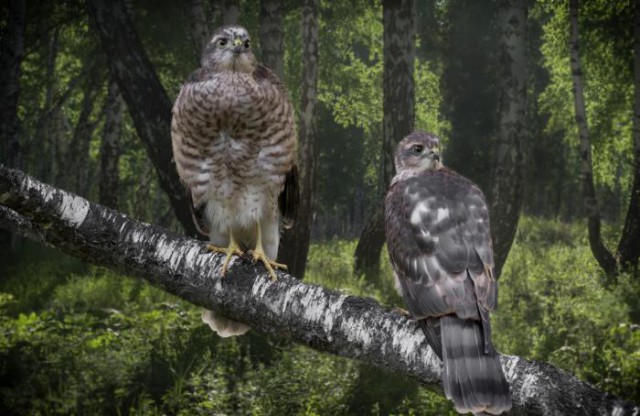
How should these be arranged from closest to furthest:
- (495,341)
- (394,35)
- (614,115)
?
(495,341) < (394,35) < (614,115)

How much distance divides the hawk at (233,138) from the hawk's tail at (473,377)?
119cm

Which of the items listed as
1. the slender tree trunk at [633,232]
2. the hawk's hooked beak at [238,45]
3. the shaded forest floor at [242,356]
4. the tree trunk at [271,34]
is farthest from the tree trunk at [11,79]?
the slender tree trunk at [633,232]

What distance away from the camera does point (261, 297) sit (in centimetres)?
231

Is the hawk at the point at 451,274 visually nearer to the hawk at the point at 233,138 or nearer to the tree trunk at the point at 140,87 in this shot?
the hawk at the point at 233,138

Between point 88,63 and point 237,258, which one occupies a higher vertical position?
point 88,63

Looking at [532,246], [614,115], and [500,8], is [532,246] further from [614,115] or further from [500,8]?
[500,8]

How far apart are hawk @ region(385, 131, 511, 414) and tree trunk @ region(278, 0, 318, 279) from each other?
3.68 meters

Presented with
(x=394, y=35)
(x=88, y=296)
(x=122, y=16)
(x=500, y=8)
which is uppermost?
(x=500, y=8)

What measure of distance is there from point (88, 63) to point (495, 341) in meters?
11.8

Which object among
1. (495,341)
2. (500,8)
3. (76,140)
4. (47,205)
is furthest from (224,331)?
(76,140)

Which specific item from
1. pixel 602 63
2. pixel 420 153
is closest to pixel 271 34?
pixel 420 153

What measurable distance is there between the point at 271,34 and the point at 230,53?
3.82 meters

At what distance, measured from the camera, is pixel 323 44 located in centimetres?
1266

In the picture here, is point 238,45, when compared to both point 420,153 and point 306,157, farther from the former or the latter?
point 306,157
